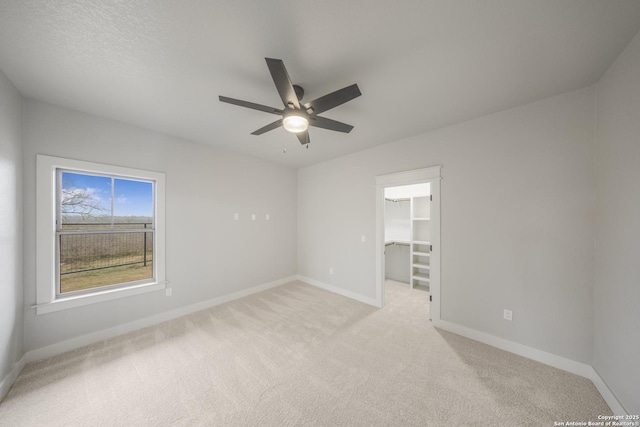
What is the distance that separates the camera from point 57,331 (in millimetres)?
2279

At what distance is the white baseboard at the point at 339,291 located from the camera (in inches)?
141

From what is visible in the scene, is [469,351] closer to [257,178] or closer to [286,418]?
[286,418]

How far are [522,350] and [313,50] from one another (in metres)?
3.60

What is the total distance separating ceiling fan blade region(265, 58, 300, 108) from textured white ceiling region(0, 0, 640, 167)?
268 millimetres

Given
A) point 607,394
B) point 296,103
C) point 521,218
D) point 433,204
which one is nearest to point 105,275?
point 296,103

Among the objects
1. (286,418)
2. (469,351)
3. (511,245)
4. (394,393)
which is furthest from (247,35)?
(469,351)

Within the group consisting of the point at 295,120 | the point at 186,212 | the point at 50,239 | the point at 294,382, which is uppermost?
the point at 295,120

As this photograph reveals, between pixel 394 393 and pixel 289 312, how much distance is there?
6.13ft

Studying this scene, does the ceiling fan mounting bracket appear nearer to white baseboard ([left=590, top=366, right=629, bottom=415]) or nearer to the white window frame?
the white window frame

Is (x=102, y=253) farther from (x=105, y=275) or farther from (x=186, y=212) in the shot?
(x=186, y=212)

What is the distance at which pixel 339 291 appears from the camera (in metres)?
4.06

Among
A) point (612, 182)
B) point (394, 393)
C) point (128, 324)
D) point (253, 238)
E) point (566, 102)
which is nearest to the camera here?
point (612, 182)

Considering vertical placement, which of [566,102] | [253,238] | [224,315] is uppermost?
[566,102]

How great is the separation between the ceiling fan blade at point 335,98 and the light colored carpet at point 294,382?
243cm
